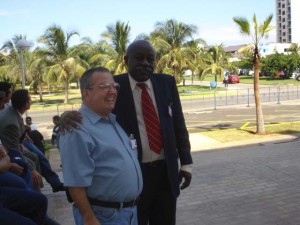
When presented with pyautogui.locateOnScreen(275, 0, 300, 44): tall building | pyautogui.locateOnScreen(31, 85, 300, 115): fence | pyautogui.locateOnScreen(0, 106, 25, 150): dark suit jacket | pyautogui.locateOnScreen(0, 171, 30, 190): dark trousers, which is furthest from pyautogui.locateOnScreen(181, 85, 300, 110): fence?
pyautogui.locateOnScreen(275, 0, 300, 44): tall building

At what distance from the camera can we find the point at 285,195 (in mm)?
5605

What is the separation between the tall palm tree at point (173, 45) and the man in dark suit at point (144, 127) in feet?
95.5

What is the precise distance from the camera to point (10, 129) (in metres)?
4.61

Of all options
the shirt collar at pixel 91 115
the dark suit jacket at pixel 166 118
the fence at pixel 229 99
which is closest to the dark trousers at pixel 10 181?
the dark suit jacket at pixel 166 118

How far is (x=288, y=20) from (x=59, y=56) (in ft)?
420

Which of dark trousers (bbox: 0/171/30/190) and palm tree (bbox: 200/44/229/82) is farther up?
palm tree (bbox: 200/44/229/82)

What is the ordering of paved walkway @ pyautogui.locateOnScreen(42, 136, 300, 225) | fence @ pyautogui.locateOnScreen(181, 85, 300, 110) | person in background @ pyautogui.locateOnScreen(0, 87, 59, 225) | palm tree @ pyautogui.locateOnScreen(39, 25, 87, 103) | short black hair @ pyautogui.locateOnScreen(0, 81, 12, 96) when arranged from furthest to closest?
palm tree @ pyautogui.locateOnScreen(39, 25, 87, 103) → fence @ pyautogui.locateOnScreen(181, 85, 300, 110) → short black hair @ pyautogui.locateOnScreen(0, 81, 12, 96) → paved walkway @ pyautogui.locateOnScreen(42, 136, 300, 225) → person in background @ pyautogui.locateOnScreen(0, 87, 59, 225)

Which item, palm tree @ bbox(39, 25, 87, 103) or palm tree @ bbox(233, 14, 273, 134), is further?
palm tree @ bbox(39, 25, 87, 103)

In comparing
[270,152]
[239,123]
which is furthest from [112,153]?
[239,123]

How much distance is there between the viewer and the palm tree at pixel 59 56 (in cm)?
2645

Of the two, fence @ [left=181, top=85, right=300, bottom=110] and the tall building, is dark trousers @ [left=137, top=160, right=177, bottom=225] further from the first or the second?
the tall building

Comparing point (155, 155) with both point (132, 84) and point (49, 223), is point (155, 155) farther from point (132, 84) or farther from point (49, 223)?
point (49, 223)

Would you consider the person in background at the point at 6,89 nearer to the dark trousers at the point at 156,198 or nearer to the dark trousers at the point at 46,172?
the dark trousers at the point at 46,172

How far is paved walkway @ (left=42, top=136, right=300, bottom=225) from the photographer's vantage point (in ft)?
15.8
